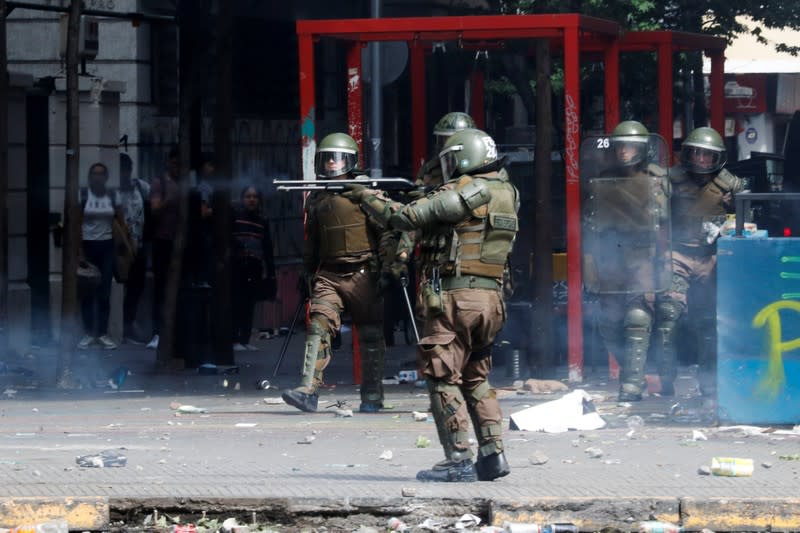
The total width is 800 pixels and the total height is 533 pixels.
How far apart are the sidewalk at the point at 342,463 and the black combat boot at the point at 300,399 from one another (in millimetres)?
105

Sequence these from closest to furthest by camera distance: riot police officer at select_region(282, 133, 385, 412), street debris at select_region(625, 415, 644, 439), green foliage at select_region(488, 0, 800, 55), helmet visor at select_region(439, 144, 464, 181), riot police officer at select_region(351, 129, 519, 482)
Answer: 1. riot police officer at select_region(351, 129, 519, 482)
2. helmet visor at select_region(439, 144, 464, 181)
3. street debris at select_region(625, 415, 644, 439)
4. riot police officer at select_region(282, 133, 385, 412)
5. green foliage at select_region(488, 0, 800, 55)

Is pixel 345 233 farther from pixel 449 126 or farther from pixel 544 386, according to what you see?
pixel 544 386

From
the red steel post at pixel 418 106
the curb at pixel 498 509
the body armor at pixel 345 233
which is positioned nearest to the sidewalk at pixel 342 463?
the curb at pixel 498 509

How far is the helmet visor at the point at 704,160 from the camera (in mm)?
12219

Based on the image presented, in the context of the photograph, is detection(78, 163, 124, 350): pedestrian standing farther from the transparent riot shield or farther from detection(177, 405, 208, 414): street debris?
the transparent riot shield

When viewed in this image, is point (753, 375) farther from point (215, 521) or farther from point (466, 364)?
point (215, 521)

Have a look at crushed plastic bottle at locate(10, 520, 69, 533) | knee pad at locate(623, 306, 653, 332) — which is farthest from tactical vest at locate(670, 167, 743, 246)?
crushed plastic bottle at locate(10, 520, 69, 533)

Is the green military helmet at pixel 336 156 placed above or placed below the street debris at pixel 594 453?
above

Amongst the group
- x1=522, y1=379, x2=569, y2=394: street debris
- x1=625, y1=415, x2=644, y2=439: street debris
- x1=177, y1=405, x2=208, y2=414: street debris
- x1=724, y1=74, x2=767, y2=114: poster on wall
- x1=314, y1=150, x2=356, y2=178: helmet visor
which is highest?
x1=724, y1=74, x2=767, y2=114: poster on wall

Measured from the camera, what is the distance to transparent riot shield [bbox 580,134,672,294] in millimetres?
11984

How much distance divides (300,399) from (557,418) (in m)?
1.74

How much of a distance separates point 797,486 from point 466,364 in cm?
167

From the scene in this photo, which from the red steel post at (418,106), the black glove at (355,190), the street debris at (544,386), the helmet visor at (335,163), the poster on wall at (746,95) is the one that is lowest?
the street debris at (544,386)

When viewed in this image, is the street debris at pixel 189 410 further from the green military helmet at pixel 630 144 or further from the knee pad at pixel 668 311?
the green military helmet at pixel 630 144
